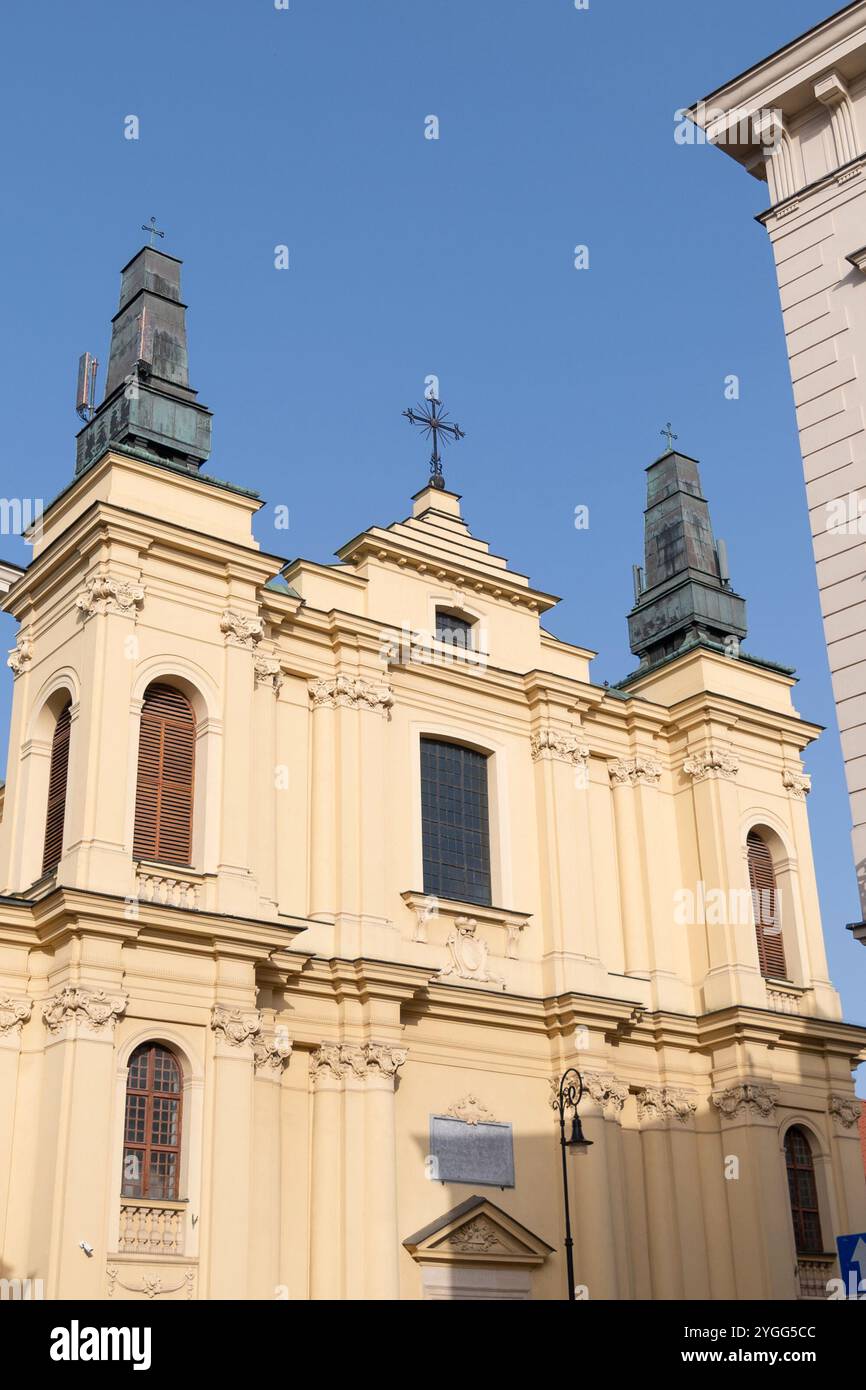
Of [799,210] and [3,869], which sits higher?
[799,210]

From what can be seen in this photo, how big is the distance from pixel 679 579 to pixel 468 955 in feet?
37.4

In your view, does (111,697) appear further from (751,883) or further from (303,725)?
(751,883)

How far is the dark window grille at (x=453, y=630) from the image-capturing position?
2980 centimetres

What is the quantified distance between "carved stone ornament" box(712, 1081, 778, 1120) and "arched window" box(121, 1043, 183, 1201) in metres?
11.8

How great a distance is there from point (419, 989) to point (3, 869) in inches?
277

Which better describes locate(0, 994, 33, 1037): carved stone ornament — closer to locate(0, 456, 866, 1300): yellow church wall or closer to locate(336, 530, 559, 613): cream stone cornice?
locate(0, 456, 866, 1300): yellow church wall

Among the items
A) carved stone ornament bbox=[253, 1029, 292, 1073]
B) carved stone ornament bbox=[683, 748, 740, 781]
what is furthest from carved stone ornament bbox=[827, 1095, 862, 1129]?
carved stone ornament bbox=[253, 1029, 292, 1073]

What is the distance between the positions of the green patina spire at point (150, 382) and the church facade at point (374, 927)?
3.1 inches

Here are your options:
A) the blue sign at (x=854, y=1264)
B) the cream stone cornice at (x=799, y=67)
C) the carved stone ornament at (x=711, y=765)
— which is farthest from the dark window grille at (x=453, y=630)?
the blue sign at (x=854, y=1264)

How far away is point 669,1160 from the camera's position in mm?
28516

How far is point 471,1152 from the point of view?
2575 centimetres

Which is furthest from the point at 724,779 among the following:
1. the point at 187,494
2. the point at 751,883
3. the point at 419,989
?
the point at 187,494

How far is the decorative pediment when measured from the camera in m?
24.2

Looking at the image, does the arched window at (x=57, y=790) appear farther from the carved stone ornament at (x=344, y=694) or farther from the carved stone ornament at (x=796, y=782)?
the carved stone ornament at (x=796, y=782)
